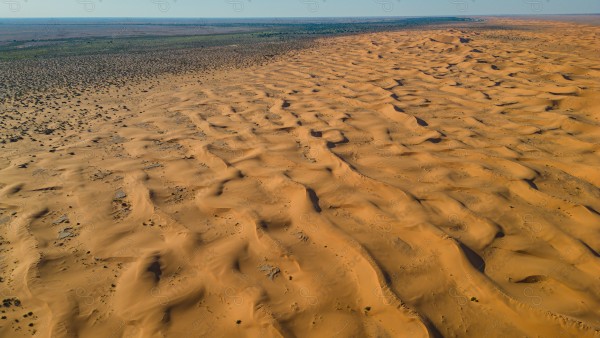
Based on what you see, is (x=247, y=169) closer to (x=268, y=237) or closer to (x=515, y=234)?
(x=268, y=237)

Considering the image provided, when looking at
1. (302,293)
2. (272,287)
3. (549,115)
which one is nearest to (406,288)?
(302,293)

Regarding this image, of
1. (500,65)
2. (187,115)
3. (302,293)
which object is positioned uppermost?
(500,65)

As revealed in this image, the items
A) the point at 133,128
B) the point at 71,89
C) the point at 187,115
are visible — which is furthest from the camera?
the point at 71,89

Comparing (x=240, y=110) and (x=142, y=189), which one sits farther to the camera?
(x=240, y=110)

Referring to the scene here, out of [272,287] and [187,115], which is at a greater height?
[187,115]

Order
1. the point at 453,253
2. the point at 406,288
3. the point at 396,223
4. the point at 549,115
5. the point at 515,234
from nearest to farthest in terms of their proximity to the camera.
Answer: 1. the point at 406,288
2. the point at 453,253
3. the point at 515,234
4. the point at 396,223
5. the point at 549,115

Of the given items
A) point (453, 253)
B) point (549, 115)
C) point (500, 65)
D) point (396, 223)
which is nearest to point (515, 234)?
point (453, 253)

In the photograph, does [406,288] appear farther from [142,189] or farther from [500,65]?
[500,65]
